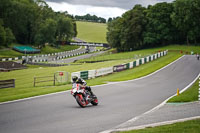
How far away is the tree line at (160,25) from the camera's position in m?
92.1

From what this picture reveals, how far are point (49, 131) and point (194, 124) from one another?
203 inches

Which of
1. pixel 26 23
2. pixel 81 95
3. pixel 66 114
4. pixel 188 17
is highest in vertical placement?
pixel 188 17

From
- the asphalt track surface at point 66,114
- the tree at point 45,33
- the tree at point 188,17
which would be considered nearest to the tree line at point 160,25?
the tree at point 188,17

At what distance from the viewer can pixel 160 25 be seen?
314 feet

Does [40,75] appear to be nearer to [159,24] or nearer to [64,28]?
[159,24]

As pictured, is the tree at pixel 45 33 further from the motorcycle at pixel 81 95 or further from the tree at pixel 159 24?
the motorcycle at pixel 81 95

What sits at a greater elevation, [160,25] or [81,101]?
[160,25]

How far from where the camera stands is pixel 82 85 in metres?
15.0

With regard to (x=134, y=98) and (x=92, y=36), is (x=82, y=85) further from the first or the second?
(x=92, y=36)

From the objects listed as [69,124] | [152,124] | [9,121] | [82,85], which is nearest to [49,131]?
[69,124]

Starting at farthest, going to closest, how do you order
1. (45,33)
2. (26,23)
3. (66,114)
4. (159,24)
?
(26,23) < (45,33) < (159,24) < (66,114)

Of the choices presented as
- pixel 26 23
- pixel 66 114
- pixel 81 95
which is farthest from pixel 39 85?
pixel 26 23

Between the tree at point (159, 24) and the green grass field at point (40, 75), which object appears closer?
the green grass field at point (40, 75)

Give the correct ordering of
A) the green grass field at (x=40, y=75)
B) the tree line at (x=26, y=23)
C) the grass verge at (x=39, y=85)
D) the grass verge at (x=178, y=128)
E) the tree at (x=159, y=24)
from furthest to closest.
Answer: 1. the tree line at (x=26, y=23)
2. the tree at (x=159, y=24)
3. the green grass field at (x=40, y=75)
4. the grass verge at (x=39, y=85)
5. the grass verge at (x=178, y=128)
